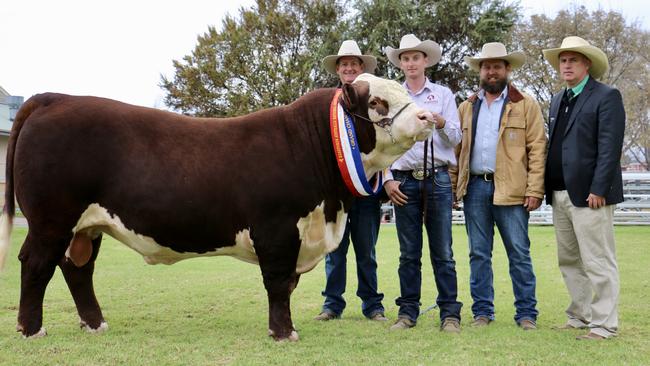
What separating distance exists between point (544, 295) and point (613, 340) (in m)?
2.38

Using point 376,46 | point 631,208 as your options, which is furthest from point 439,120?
point 376,46

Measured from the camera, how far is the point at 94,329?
511 centimetres

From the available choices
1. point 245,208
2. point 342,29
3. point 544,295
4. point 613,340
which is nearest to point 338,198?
point 245,208

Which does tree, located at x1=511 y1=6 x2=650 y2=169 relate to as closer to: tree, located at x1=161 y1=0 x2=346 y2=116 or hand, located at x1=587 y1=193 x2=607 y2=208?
tree, located at x1=161 y1=0 x2=346 y2=116

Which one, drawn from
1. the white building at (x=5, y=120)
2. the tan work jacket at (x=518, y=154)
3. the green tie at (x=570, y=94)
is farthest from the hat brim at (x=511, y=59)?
the white building at (x=5, y=120)

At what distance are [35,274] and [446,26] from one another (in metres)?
26.0

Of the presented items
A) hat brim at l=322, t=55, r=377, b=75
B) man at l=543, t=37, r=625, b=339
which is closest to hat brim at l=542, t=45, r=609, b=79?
man at l=543, t=37, r=625, b=339

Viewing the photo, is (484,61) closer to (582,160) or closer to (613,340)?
(582,160)

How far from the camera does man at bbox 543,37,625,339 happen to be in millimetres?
4844

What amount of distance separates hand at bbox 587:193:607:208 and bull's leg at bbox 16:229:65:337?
412 cm

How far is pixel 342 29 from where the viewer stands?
2972cm

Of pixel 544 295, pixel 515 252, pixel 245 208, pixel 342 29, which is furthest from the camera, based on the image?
pixel 342 29

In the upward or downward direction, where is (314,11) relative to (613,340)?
upward

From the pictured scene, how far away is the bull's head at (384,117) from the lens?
4734 mm
